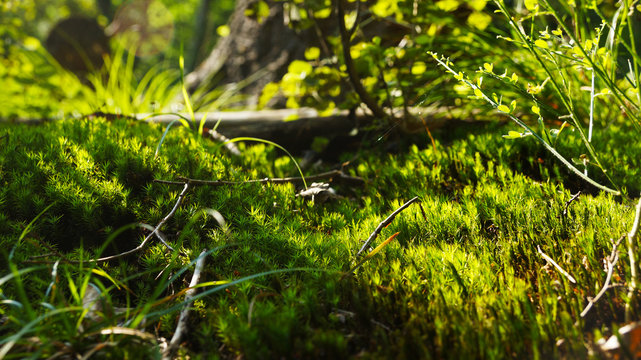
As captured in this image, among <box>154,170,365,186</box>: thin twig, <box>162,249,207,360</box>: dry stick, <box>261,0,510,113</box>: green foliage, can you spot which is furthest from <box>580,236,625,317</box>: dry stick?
<box>261,0,510,113</box>: green foliage

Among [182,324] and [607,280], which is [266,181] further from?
[607,280]

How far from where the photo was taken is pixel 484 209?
6.40 feet

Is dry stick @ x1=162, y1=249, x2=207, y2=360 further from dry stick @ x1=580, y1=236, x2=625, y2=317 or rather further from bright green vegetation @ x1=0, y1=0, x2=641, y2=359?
dry stick @ x1=580, y1=236, x2=625, y2=317

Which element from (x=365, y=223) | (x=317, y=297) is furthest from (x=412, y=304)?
(x=365, y=223)

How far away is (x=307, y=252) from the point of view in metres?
1.76

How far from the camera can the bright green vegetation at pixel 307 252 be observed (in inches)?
49.1

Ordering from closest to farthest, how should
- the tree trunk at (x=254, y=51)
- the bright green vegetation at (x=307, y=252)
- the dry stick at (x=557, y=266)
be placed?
the bright green vegetation at (x=307, y=252), the dry stick at (x=557, y=266), the tree trunk at (x=254, y=51)

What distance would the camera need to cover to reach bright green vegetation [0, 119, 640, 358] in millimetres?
1246

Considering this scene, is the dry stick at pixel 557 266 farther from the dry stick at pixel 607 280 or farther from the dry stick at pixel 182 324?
the dry stick at pixel 182 324

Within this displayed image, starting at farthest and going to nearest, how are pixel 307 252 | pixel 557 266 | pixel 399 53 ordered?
pixel 399 53 < pixel 307 252 < pixel 557 266

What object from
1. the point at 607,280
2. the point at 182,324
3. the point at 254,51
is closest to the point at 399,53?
the point at 607,280

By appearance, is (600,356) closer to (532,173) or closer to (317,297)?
(317,297)

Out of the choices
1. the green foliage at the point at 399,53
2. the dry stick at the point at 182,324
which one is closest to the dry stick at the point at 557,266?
the dry stick at the point at 182,324

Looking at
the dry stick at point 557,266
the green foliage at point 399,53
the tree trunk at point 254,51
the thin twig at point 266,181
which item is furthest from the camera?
the tree trunk at point 254,51
